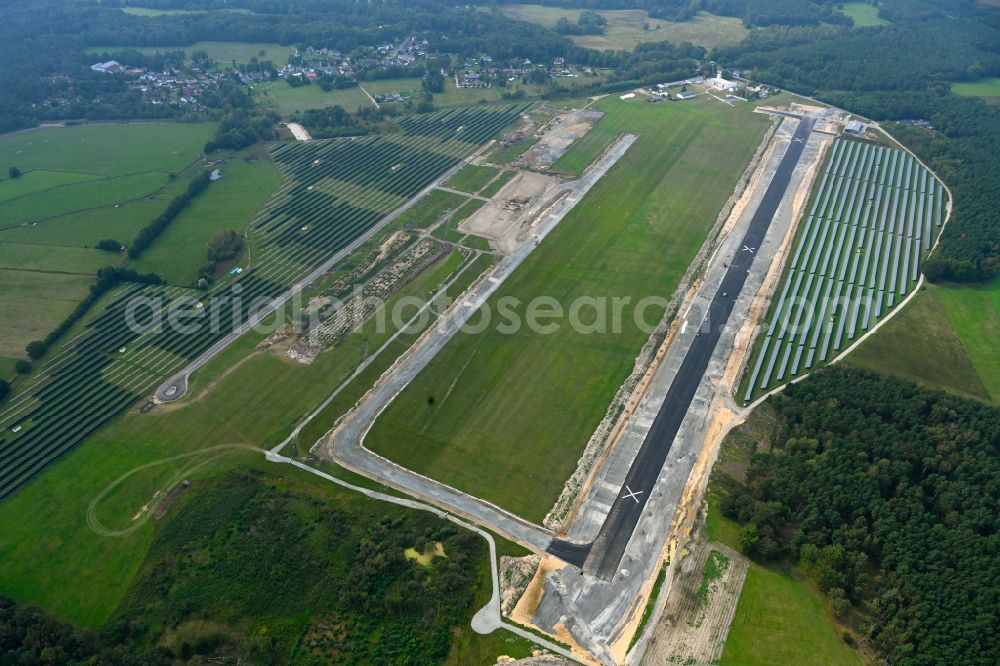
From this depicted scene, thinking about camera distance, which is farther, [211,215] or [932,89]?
[932,89]

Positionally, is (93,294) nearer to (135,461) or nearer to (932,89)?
(135,461)

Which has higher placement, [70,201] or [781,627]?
[70,201]

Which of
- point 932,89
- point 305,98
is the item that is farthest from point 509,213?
point 932,89

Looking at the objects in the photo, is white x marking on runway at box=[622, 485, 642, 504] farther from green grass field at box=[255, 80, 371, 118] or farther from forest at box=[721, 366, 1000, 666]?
green grass field at box=[255, 80, 371, 118]

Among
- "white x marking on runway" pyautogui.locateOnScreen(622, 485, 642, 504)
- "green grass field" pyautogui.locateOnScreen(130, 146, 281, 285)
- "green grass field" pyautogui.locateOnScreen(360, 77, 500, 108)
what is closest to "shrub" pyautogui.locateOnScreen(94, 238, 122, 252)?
"green grass field" pyautogui.locateOnScreen(130, 146, 281, 285)

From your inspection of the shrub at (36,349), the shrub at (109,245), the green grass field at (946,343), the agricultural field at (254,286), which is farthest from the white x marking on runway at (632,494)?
the shrub at (109,245)

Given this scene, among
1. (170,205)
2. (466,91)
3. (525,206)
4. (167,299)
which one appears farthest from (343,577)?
(466,91)

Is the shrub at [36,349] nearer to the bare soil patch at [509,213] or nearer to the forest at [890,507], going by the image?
the bare soil patch at [509,213]
